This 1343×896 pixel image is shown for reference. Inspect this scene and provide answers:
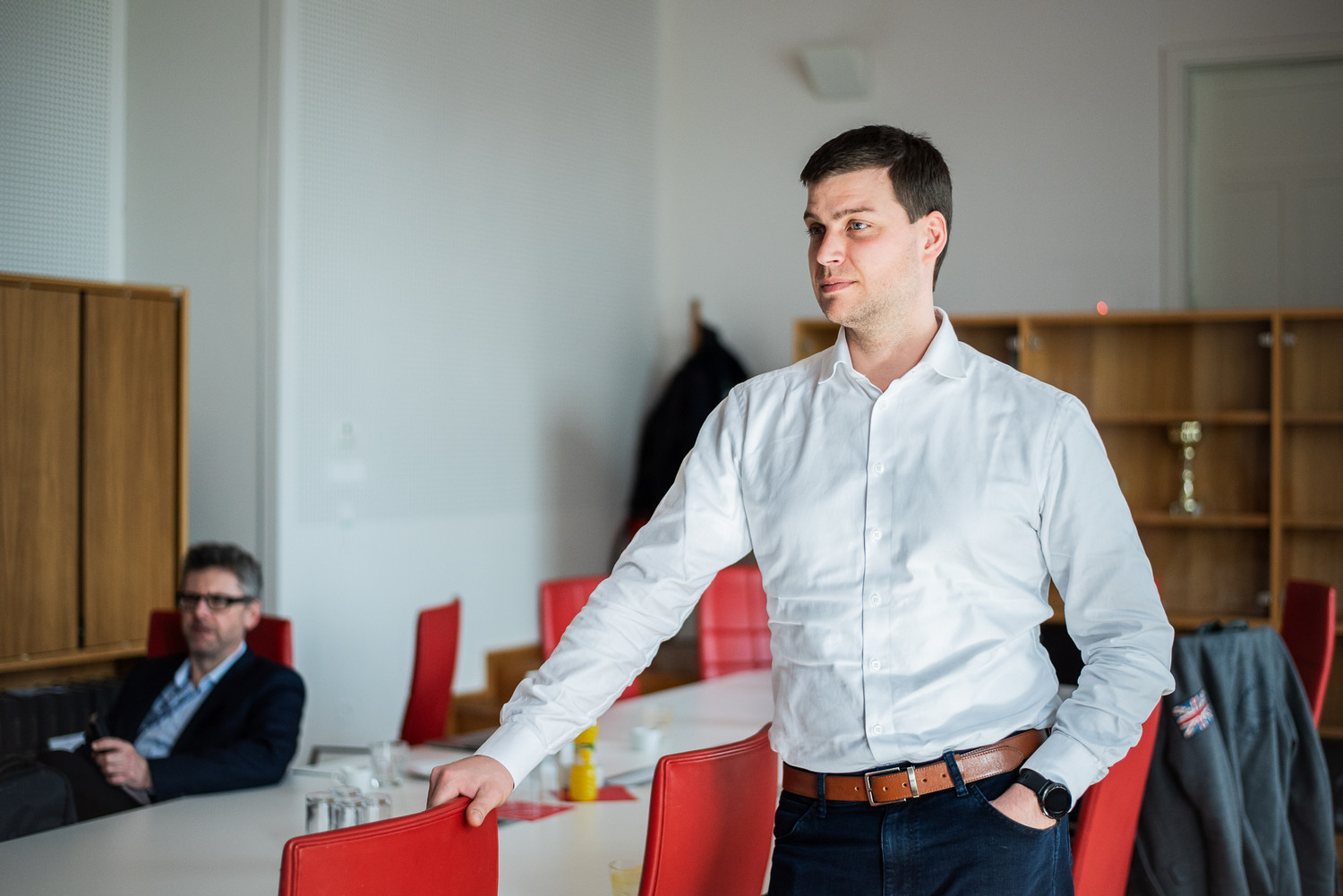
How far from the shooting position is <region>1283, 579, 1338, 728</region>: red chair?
340 cm

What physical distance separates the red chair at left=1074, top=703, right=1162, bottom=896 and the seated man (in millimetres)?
1739

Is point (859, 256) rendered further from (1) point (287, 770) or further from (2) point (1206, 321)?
(2) point (1206, 321)

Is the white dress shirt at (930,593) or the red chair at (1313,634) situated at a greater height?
the white dress shirt at (930,593)

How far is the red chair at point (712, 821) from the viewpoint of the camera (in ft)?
5.24

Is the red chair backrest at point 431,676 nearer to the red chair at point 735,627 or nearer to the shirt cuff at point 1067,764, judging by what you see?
the red chair at point 735,627

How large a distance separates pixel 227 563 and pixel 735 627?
1.89 metres

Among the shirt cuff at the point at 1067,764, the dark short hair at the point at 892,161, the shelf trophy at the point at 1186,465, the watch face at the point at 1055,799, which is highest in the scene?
the dark short hair at the point at 892,161

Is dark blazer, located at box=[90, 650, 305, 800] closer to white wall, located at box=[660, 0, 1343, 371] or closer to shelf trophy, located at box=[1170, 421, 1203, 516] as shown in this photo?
white wall, located at box=[660, 0, 1343, 371]

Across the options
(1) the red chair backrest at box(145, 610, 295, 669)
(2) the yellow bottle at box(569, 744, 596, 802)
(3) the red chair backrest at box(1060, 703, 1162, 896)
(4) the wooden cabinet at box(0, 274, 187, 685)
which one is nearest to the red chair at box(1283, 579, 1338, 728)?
(3) the red chair backrest at box(1060, 703, 1162, 896)

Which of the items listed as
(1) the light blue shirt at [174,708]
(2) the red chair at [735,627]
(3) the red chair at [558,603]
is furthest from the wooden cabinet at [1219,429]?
(1) the light blue shirt at [174,708]

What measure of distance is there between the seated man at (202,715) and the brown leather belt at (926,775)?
5.42 ft

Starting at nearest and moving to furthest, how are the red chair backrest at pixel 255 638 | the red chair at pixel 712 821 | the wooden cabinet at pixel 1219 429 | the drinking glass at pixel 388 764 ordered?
the red chair at pixel 712 821 < the drinking glass at pixel 388 764 < the red chair backrest at pixel 255 638 < the wooden cabinet at pixel 1219 429

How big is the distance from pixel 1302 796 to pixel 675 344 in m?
4.28

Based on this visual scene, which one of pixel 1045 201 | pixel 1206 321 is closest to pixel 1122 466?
pixel 1206 321
